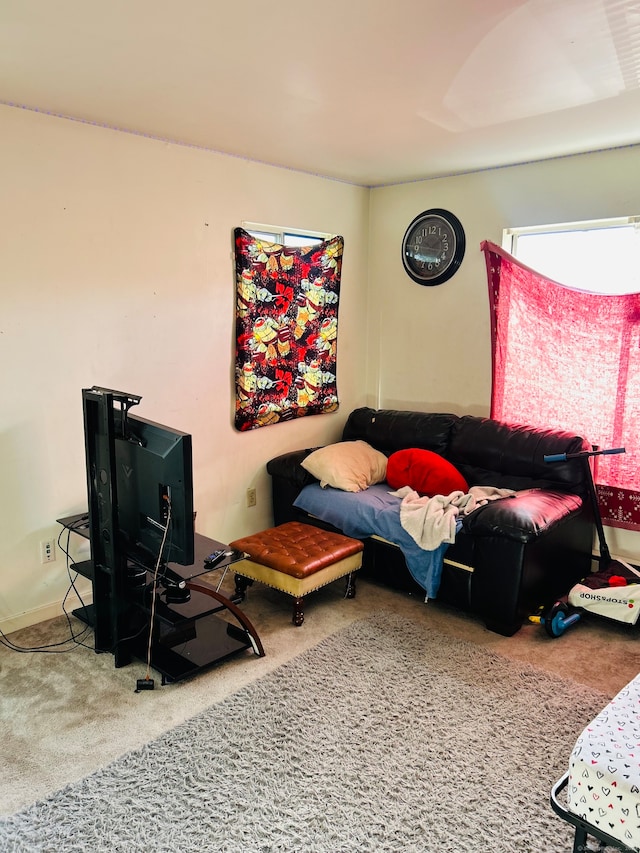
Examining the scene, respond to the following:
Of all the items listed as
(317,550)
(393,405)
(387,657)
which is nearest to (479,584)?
(387,657)

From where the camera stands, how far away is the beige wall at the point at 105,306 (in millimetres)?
3113

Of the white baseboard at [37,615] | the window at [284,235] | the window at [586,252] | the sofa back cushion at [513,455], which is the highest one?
the window at [284,235]

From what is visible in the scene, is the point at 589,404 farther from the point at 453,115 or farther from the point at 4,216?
the point at 4,216

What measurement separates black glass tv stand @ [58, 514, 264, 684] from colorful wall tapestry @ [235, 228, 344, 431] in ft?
4.55

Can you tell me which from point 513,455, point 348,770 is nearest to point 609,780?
point 348,770

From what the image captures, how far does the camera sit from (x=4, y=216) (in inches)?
118

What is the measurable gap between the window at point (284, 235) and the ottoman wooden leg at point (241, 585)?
2.12 meters

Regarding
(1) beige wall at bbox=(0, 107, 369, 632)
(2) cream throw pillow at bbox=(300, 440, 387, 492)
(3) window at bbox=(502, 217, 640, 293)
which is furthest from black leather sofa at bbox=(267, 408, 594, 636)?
(3) window at bbox=(502, 217, 640, 293)

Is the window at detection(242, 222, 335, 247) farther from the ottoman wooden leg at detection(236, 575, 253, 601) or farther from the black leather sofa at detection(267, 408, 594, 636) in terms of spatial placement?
the ottoman wooden leg at detection(236, 575, 253, 601)

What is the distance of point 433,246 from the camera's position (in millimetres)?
4590

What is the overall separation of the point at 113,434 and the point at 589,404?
9.02 ft

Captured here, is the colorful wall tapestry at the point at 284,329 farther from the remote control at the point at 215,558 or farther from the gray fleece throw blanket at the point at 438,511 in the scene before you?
the remote control at the point at 215,558

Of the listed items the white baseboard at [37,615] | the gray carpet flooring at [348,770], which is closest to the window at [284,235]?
the white baseboard at [37,615]

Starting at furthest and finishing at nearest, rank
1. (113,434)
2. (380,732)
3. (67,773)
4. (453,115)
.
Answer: (453,115) < (113,434) < (380,732) < (67,773)
